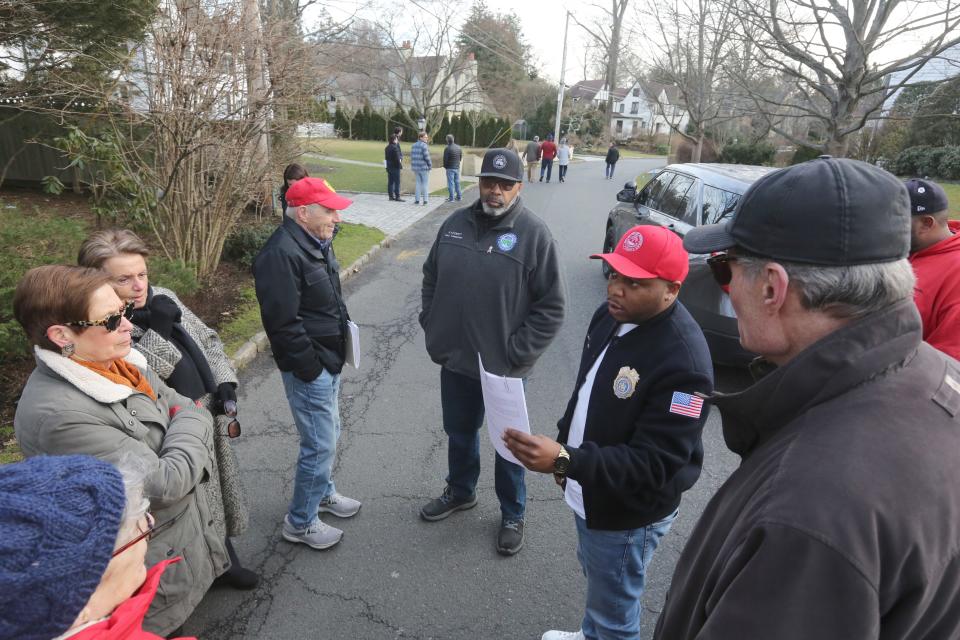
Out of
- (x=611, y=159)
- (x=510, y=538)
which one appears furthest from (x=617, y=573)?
(x=611, y=159)

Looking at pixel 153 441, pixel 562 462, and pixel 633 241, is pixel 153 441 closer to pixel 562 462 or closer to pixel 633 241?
pixel 562 462

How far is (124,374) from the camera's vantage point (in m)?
2.21

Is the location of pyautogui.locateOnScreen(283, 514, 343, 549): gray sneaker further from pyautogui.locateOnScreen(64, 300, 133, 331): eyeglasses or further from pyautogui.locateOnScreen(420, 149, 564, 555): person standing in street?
pyautogui.locateOnScreen(64, 300, 133, 331): eyeglasses

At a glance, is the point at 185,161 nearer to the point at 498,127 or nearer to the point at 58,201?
the point at 58,201

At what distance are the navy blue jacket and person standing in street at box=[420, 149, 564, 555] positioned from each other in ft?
3.27

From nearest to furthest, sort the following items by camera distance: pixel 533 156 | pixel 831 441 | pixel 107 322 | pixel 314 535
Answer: pixel 831 441 → pixel 107 322 → pixel 314 535 → pixel 533 156

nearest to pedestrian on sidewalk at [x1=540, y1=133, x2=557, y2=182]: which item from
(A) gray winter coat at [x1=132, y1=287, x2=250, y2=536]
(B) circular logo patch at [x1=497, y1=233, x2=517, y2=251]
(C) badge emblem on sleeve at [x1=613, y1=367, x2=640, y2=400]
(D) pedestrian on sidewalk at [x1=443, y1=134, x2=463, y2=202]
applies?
(D) pedestrian on sidewalk at [x1=443, y1=134, x2=463, y2=202]

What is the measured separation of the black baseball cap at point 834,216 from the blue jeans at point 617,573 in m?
1.43

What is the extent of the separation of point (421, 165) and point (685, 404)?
1403cm

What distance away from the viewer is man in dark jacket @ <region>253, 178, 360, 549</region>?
9.24ft

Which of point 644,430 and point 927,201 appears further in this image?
point 927,201

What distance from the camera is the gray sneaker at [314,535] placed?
3.18 meters

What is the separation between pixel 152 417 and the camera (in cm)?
212

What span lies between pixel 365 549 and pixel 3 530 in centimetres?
245
